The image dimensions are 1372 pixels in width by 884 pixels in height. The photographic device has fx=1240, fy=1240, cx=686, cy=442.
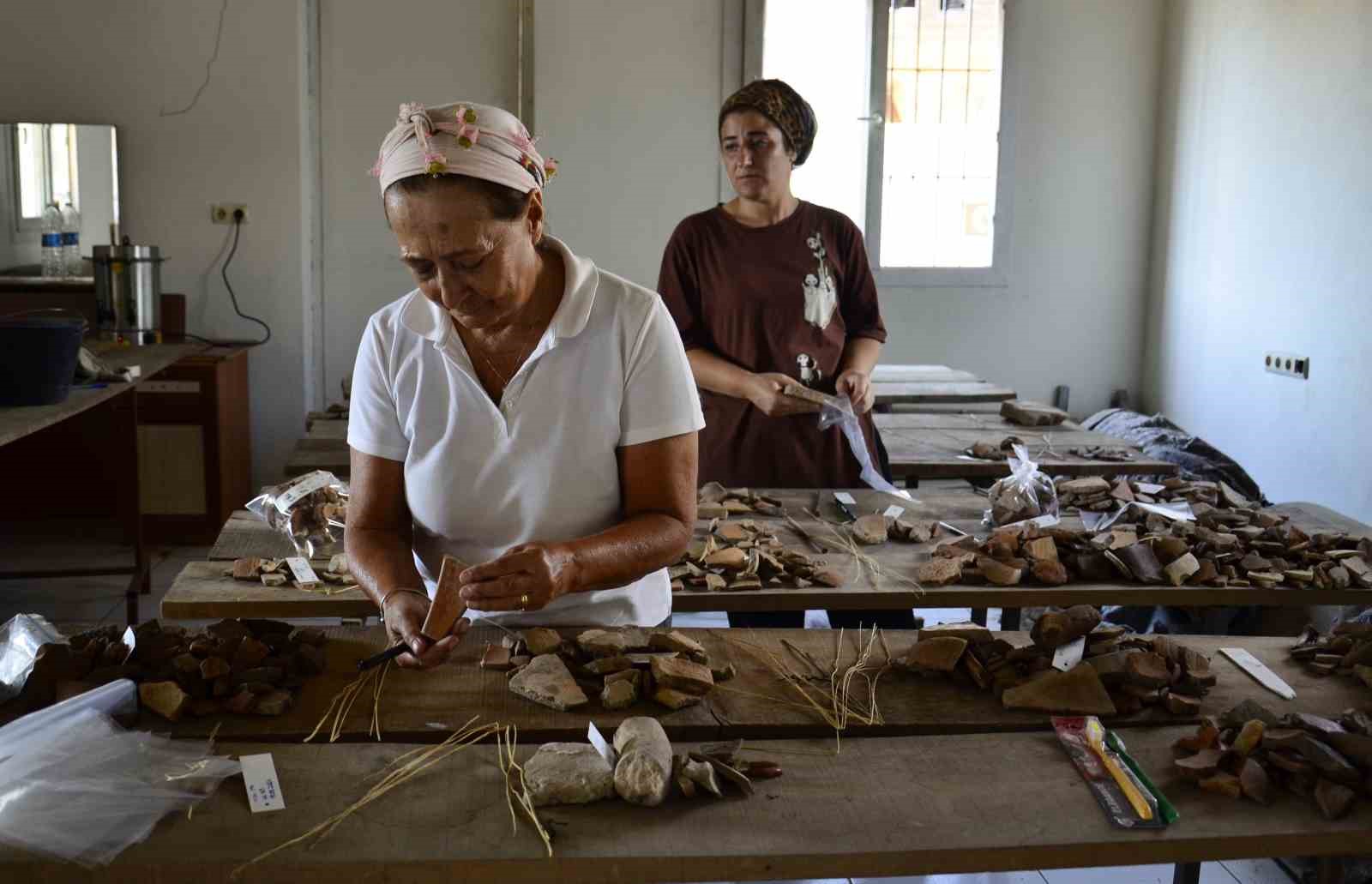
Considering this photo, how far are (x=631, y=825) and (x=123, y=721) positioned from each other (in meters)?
0.75

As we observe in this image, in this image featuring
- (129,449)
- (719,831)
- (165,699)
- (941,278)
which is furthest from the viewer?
(941,278)

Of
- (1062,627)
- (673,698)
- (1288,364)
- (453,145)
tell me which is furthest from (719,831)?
(1288,364)

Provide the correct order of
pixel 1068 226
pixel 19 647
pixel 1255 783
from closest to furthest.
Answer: pixel 1255 783
pixel 19 647
pixel 1068 226

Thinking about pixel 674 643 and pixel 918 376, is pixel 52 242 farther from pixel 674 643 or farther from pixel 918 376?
pixel 674 643

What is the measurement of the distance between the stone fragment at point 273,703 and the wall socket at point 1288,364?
5.43m

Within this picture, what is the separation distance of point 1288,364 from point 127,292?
559 centimetres

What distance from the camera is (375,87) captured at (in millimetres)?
6832

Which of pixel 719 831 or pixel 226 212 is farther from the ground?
pixel 226 212

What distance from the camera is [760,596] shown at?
2.41 metres

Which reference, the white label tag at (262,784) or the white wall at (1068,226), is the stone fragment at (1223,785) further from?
the white wall at (1068,226)

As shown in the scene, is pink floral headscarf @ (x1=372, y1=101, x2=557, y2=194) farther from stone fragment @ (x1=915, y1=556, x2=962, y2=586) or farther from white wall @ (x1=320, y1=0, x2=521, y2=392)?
white wall @ (x1=320, y1=0, x2=521, y2=392)

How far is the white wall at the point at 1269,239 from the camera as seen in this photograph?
18.1ft

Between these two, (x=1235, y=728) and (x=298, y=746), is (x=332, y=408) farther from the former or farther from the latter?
(x=1235, y=728)

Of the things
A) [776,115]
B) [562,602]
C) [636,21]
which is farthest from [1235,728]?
[636,21]
